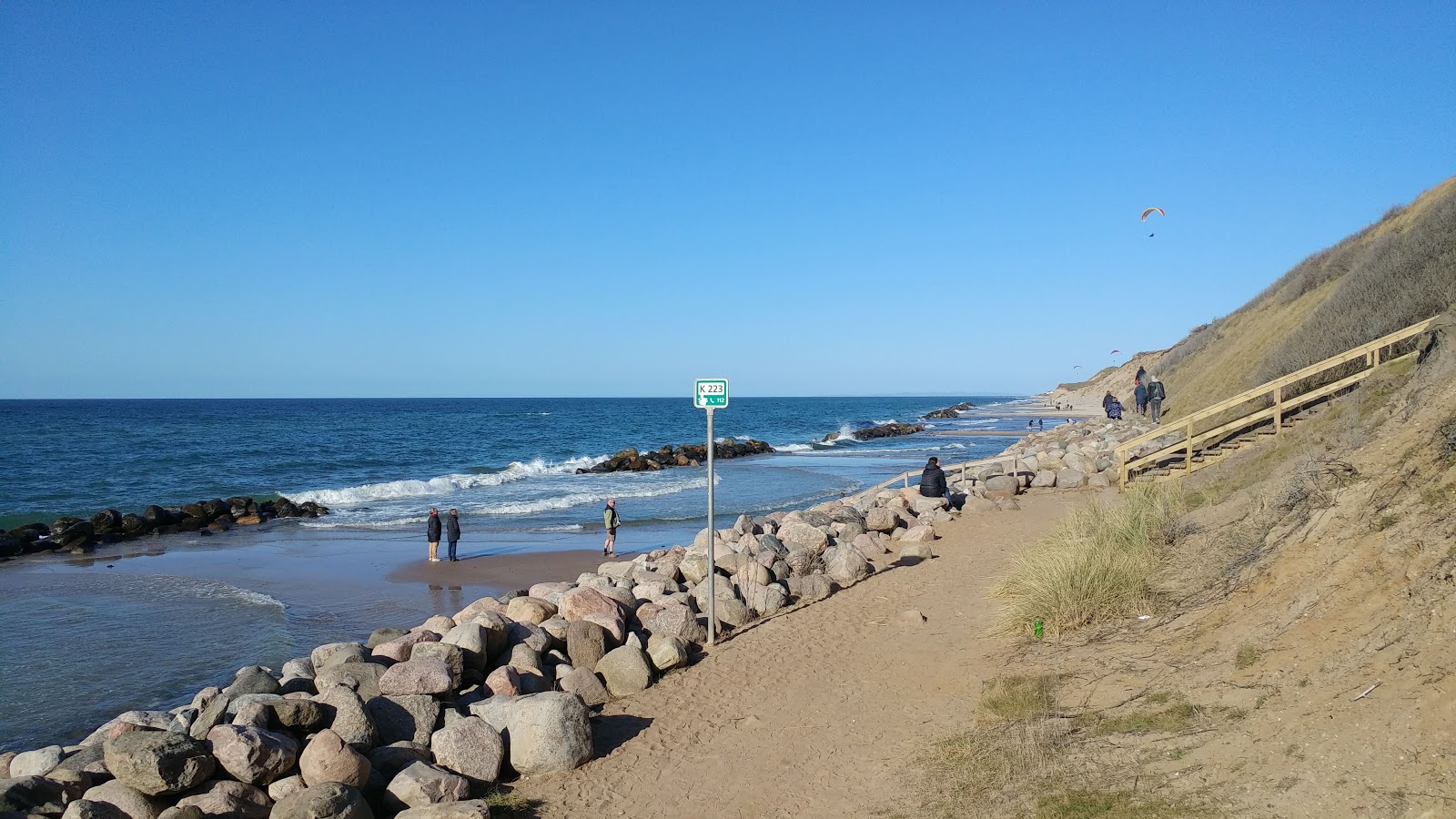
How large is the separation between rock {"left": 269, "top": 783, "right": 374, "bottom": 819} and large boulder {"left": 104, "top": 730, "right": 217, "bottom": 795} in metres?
0.72

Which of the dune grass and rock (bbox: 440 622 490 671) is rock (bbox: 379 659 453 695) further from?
the dune grass

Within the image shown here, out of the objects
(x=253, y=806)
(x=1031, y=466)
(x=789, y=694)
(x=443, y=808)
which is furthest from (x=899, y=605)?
(x=1031, y=466)

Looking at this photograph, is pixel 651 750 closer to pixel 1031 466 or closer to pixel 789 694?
pixel 789 694

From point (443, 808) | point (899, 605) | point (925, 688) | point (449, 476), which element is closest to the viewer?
point (443, 808)

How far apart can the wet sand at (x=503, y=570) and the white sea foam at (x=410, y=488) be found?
49.2ft

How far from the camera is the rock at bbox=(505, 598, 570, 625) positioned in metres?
10.7

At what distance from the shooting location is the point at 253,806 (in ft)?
20.5

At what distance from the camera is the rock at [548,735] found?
7.09 meters

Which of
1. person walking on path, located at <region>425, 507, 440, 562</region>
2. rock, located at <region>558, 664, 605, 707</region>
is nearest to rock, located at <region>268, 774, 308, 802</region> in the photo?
rock, located at <region>558, 664, 605, 707</region>

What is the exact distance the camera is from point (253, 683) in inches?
325

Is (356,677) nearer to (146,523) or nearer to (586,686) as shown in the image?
(586,686)

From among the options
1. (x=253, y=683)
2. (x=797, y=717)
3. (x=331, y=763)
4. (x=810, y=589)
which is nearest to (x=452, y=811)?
(x=331, y=763)

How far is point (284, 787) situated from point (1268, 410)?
50.9 ft

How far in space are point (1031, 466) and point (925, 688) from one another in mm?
14145
